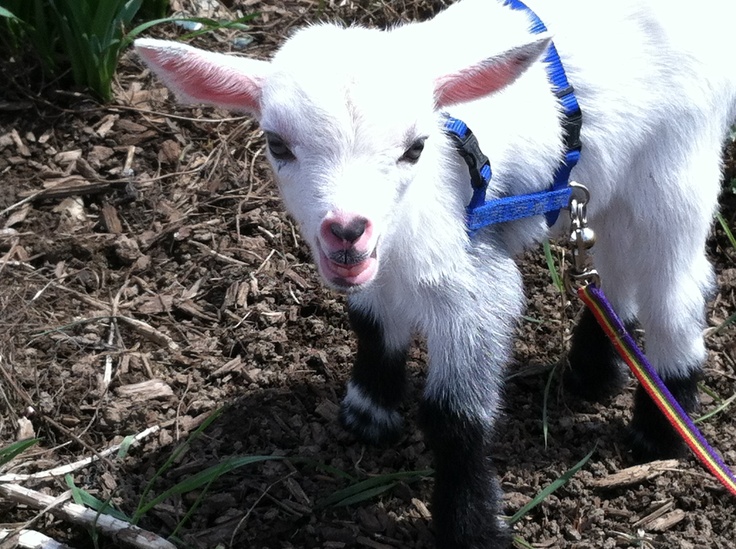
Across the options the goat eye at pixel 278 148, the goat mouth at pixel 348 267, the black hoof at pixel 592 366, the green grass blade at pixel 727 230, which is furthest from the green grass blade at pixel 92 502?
the green grass blade at pixel 727 230

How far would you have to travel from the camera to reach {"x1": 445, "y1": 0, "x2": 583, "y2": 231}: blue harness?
2744 millimetres

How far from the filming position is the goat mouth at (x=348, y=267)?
7.68ft

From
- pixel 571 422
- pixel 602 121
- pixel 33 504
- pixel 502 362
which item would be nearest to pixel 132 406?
pixel 33 504

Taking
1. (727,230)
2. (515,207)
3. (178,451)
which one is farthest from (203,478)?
(727,230)

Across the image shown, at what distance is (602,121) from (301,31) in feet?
3.19

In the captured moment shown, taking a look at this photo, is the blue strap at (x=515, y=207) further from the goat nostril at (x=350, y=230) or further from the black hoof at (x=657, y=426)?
the black hoof at (x=657, y=426)

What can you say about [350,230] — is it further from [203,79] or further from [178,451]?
[178,451]

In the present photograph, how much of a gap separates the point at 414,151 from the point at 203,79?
0.61 meters

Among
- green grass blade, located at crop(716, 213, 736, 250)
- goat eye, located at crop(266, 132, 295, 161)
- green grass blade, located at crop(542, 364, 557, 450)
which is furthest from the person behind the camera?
green grass blade, located at crop(716, 213, 736, 250)

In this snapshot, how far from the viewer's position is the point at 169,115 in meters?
4.56

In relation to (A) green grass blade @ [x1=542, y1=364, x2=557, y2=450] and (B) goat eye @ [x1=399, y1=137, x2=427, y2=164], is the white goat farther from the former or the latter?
(A) green grass blade @ [x1=542, y1=364, x2=557, y2=450]

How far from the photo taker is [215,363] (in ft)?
12.4

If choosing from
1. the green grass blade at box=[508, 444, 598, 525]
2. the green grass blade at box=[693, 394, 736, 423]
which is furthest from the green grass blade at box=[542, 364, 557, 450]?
the green grass blade at box=[693, 394, 736, 423]

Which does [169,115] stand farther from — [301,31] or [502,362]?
[502,362]
